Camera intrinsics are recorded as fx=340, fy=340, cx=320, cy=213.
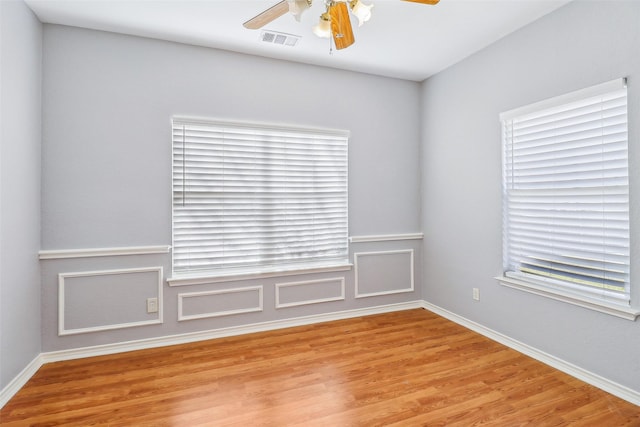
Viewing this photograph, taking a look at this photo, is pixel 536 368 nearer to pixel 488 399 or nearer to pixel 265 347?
pixel 488 399

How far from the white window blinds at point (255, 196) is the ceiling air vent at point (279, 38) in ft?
2.52

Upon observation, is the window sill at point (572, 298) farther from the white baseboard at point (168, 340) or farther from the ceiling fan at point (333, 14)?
the ceiling fan at point (333, 14)

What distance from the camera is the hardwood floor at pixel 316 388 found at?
6.60 ft

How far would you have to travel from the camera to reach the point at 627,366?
7.16 ft

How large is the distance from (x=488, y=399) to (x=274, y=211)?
7.63ft

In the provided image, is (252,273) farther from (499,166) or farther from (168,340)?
(499,166)

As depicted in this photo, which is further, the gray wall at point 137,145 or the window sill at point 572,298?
the gray wall at point 137,145

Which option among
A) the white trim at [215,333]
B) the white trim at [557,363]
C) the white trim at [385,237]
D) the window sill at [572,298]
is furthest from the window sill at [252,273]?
the window sill at [572,298]

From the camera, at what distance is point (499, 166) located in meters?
3.10

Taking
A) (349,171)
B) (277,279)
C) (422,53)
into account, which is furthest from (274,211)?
(422,53)

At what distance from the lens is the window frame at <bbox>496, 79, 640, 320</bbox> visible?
2.21 m

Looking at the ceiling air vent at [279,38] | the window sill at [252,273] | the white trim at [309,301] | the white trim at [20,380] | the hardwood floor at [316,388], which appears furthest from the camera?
the white trim at [309,301]

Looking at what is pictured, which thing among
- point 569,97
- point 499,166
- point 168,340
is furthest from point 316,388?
point 569,97

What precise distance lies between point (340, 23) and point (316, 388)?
2287mm
